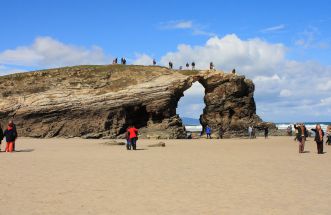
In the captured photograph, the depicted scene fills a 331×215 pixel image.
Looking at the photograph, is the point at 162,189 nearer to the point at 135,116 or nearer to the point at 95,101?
the point at 95,101

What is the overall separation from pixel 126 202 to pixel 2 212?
258 cm

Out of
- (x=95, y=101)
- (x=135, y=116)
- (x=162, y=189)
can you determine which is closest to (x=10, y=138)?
(x=162, y=189)

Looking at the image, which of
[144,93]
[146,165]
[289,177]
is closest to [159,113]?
[144,93]

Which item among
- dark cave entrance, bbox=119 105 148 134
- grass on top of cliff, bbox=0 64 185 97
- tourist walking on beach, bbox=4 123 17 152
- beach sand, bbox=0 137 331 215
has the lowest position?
beach sand, bbox=0 137 331 215

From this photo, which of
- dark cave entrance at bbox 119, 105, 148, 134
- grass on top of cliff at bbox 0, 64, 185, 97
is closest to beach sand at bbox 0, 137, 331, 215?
dark cave entrance at bbox 119, 105, 148, 134

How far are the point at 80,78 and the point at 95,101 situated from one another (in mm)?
5029

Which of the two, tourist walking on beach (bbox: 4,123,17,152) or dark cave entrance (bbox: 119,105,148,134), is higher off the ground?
dark cave entrance (bbox: 119,105,148,134)

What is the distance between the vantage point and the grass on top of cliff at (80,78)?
47.9 metres

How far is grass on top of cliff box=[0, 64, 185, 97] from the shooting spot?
1886 inches

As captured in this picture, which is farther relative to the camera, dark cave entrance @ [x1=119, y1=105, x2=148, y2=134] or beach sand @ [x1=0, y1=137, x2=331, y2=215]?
dark cave entrance @ [x1=119, y1=105, x2=148, y2=134]

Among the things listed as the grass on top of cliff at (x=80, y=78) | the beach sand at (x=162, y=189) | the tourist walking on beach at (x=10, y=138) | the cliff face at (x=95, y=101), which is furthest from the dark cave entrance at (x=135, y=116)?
the beach sand at (x=162, y=189)

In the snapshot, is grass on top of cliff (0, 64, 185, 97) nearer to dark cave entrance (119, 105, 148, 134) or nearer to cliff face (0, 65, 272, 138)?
cliff face (0, 65, 272, 138)

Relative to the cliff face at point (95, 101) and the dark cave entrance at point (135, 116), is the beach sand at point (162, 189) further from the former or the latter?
the dark cave entrance at point (135, 116)

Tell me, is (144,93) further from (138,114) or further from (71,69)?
(71,69)
